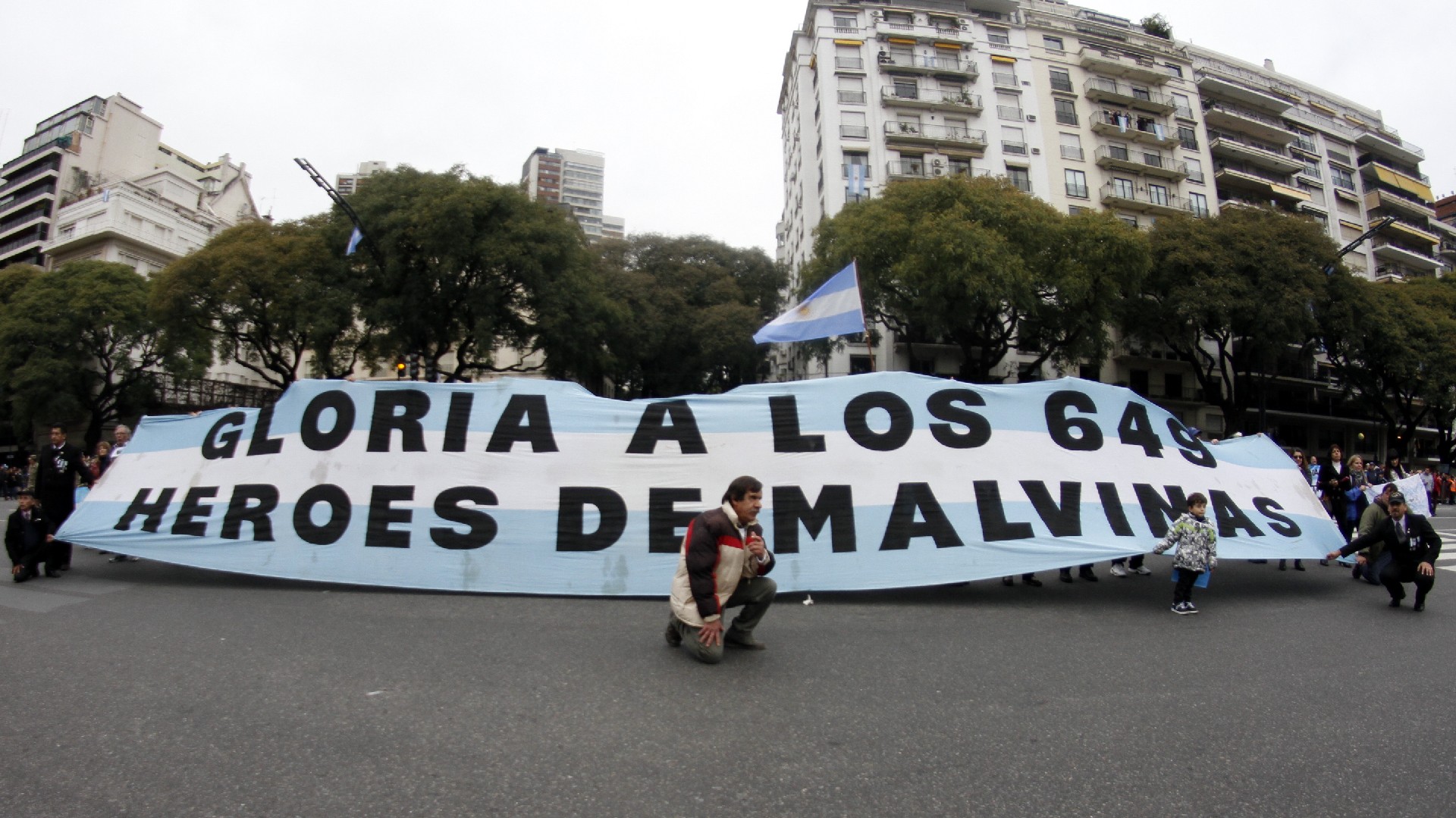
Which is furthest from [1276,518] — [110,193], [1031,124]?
[110,193]

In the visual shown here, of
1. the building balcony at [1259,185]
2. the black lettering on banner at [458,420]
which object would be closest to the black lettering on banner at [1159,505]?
the black lettering on banner at [458,420]

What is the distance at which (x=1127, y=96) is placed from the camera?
47188 mm

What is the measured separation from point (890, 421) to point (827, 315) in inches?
112

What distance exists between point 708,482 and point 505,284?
917 inches

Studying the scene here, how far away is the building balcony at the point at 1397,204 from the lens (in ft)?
191

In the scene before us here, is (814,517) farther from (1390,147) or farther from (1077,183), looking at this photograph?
(1390,147)

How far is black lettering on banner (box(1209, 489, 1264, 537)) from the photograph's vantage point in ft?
23.8

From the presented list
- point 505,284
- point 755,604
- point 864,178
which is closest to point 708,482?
point 755,604

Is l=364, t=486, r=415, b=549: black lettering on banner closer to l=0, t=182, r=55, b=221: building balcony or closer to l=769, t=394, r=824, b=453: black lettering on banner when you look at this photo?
l=769, t=394, r=824, b=453: black lettering on banner

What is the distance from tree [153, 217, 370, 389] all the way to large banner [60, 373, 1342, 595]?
2071 centimetres

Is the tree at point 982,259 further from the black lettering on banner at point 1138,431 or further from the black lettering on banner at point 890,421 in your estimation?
the black lettering on banner at point 890,421

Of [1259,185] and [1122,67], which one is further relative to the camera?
[1259,185]

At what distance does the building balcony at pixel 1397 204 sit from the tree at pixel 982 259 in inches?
1749

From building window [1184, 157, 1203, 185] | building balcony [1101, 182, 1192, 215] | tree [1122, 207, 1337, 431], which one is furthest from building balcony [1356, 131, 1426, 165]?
tree [1122, 207, 1337, 431]
